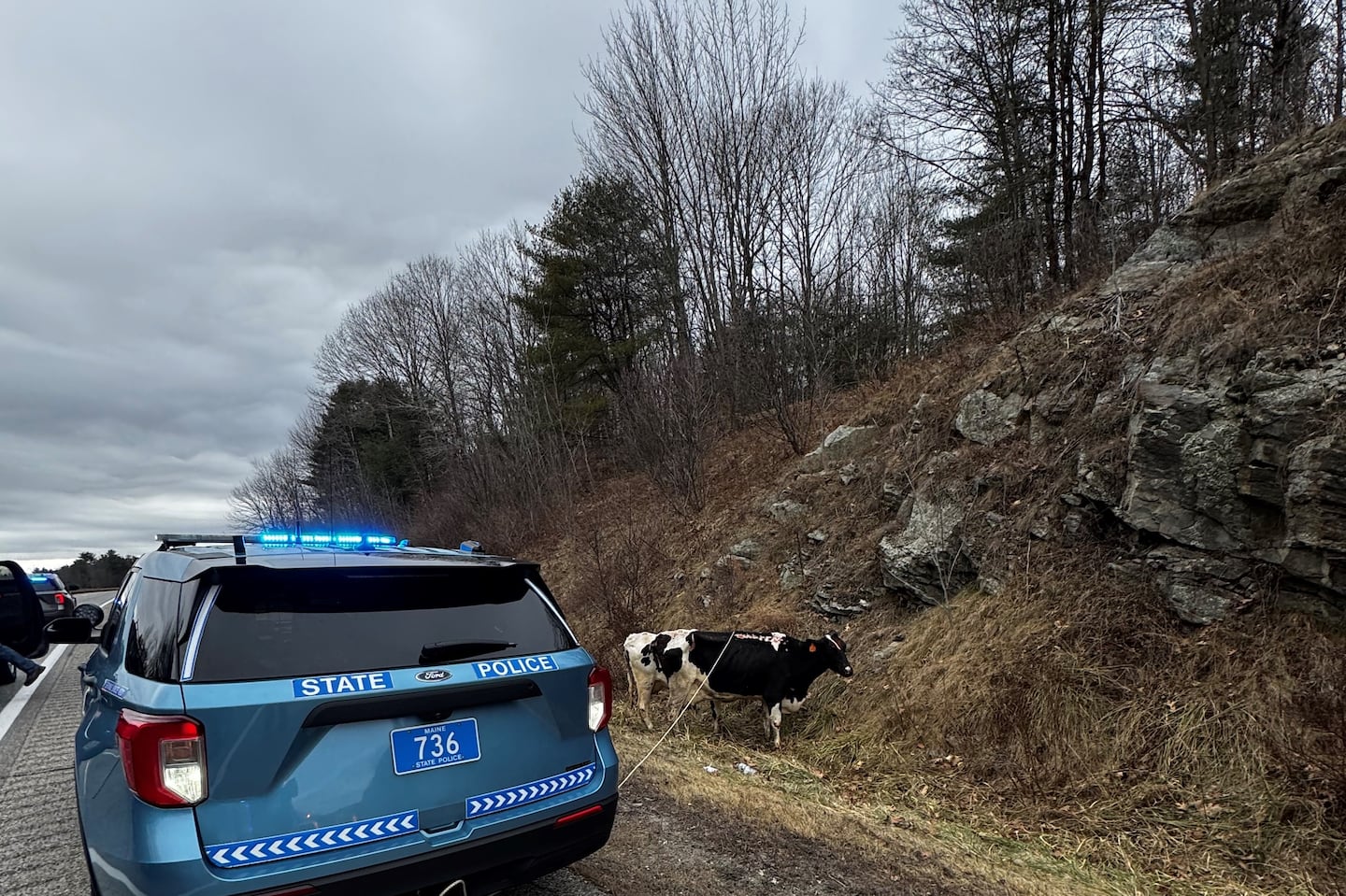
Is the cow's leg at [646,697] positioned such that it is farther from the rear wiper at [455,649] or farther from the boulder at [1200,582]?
the boulder at [1200,582]

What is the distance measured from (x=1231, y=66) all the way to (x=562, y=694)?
14732mm

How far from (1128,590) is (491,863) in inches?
221

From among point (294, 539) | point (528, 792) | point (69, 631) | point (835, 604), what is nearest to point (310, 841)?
point (528, 792)

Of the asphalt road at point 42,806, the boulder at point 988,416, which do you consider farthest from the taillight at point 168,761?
the boulder at point 988,416

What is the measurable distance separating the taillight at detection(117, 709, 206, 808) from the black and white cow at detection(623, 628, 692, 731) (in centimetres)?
515

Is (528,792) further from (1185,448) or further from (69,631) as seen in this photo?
(1185,448)

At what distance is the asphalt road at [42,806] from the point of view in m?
3.57

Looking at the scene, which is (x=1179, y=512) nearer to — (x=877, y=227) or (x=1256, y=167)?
(x=1256, y=167)

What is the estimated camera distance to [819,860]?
3.86 m

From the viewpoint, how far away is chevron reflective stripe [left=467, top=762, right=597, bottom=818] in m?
2.68

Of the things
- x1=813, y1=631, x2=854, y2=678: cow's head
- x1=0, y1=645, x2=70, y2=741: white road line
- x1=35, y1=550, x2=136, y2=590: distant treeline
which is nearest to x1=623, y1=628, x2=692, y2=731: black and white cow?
x1=813, y1=631, x2=854, y2=678: cow's head

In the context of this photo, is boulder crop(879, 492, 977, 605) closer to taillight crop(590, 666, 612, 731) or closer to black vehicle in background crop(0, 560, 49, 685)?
taillight crop(590, 666, 612, 731)

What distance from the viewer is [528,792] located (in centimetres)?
282

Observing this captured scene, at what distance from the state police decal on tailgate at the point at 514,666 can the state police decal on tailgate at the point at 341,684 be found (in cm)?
35
